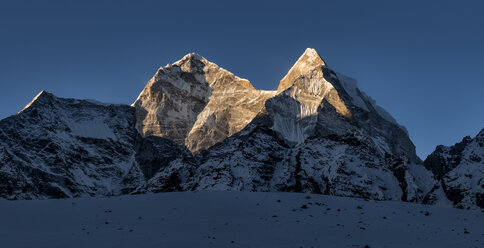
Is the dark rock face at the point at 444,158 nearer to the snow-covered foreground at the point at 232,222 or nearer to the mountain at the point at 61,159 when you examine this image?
the mountain at the point at 61,159

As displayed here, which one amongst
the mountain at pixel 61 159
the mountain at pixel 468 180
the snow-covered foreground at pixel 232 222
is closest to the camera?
the snow-covered foreground at pixel 232 222

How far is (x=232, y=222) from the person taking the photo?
92.8ft

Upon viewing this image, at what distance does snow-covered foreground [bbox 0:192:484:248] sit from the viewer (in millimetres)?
24294

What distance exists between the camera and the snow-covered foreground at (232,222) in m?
24.3

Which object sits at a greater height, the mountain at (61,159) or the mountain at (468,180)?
the mountain at (61,159)

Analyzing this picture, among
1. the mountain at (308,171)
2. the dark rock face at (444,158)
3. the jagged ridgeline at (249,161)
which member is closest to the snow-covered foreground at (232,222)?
the mountain at (308,171)

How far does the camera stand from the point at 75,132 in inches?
7613

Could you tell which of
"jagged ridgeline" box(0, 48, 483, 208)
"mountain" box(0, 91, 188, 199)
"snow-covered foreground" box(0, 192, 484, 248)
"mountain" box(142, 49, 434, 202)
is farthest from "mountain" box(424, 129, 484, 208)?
"mountain" box(0, 91, 188, 199)

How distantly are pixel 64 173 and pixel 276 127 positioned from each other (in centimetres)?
7318

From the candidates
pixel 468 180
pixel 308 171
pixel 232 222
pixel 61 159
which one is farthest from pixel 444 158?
pixel 61 159

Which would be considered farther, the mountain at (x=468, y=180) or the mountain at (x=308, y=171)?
the mountain at (x=468, y=180)

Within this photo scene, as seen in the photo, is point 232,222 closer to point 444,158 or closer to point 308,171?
point 308,171

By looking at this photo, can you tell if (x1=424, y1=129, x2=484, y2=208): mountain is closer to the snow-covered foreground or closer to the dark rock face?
the dark rock face

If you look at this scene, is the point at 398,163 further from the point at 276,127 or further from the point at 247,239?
the point at 276,127
